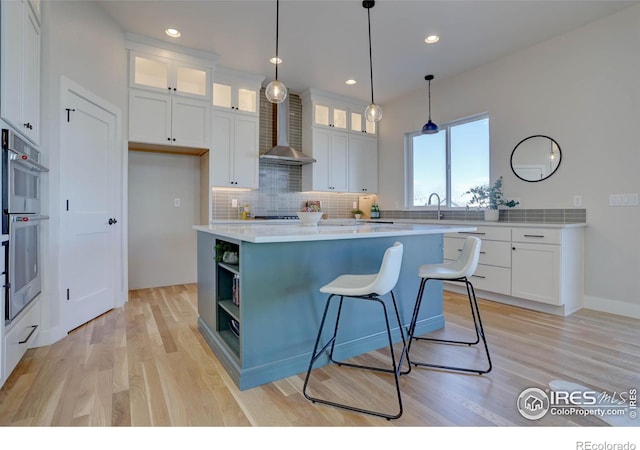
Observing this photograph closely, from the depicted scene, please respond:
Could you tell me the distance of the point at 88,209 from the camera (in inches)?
118

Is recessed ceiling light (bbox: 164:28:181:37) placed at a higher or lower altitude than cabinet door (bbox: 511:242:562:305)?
higher

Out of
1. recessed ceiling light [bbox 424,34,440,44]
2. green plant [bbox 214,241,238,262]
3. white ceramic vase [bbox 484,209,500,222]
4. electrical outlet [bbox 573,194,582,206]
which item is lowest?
green plant [bbox 214,241,238,262]

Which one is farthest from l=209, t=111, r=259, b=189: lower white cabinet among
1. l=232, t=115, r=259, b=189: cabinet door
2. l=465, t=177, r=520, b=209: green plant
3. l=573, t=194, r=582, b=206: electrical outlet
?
l=573, t=194, r=582, b=206: electrical outlet

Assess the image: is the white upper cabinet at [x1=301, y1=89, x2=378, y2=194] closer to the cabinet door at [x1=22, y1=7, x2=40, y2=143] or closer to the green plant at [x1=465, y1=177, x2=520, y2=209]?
the green plant at [x1=465, y1=177, x2=520, y2=209]

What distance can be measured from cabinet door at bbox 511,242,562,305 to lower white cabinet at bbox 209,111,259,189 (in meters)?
3.36

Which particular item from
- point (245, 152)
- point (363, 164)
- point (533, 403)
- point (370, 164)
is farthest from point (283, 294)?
point (370, 164)

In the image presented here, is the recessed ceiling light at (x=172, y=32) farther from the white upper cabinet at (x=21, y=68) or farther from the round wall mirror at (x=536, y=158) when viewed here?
the round wall mirror at (x=536, y=158)

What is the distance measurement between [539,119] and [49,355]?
Answer: 5089mm

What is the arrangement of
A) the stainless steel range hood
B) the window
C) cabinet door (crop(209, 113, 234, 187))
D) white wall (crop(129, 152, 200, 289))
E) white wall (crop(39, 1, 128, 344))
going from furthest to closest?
1. the stainless steel range hood
2. the window
3. cabinet door (crop(209, 113, 234, 187))
4. white wall (crop(129, 152, 200, 289))
5. white wall (crop(39, 1, 128, 344))

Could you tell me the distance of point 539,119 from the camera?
379 centimetres

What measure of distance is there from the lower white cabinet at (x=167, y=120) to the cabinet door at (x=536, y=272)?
12.6ft

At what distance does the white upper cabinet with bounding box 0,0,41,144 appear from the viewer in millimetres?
1888

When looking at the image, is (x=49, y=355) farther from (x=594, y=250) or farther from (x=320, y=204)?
(x=594, y=250)

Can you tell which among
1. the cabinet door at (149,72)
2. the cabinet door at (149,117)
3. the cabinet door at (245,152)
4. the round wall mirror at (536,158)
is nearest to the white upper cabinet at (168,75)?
the cabinet door at (149,72)
